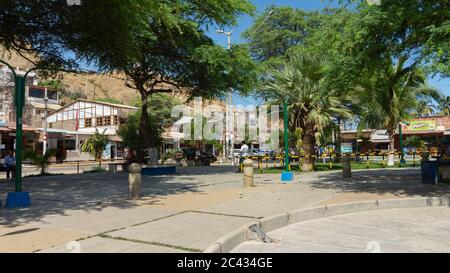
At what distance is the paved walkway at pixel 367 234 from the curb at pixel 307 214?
0.17 meters

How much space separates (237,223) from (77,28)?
28.1 ft

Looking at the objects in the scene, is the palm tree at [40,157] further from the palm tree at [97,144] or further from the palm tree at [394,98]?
the palm tree at [394,98]

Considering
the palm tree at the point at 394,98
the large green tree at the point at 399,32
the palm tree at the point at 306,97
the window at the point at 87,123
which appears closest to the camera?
the large green tree at the point at 399,32

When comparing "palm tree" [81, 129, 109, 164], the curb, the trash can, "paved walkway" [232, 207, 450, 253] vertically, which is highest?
"palm tree" [81, 129, 109, 164]

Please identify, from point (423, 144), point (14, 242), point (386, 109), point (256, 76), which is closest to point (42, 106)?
point (256, 76)

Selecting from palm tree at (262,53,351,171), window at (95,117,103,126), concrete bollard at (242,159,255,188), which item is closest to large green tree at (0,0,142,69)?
concrete bollard at (242,159,255,188)

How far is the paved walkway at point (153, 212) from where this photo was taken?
5.86m

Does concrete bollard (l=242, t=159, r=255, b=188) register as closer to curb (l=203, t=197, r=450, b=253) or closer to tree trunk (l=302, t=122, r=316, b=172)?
curb (l=203, t=197, r=450, b=253)

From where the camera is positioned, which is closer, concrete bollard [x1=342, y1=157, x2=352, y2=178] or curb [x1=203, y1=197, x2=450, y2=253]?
curb [x1=203, y1=197, x2=450, y2=253]

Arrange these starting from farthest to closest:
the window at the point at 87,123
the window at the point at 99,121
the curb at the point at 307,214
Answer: the window at the point at 87,123, the window at the point at 99,121, the curb at the point at 307,214

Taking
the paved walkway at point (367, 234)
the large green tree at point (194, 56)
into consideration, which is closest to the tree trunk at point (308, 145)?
the large green tree at point (194, 56)

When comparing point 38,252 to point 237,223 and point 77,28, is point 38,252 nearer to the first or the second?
point 237,223

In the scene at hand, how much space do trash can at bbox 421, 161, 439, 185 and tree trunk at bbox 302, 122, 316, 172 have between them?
7.18 m

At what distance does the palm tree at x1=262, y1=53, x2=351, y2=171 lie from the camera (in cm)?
1953
